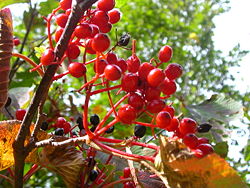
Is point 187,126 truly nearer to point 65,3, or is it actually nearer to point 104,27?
point 104,27

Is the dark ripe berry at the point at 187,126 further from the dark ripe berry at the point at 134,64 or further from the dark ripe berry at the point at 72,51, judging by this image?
the dark ripe berry at the point at 72,51

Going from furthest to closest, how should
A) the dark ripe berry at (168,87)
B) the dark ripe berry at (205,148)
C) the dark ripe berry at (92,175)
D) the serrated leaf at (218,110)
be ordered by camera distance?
the serrated leaf at (218,110) < the dark ripe berry at (92,175) < the dark ripe berry at (168,87) < the dark ripe berry at (205,148)

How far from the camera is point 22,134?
76cm

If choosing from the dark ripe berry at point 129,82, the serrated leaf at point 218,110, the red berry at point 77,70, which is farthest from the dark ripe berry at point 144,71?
the serrated leaf at point 218,110

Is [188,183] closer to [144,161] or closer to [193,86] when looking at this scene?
[144,161]

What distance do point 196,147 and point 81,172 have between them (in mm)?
403

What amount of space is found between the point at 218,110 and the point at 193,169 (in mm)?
1097

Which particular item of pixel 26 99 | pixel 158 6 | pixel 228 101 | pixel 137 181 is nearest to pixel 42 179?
pixel 26 99

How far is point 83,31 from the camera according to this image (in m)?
0.76

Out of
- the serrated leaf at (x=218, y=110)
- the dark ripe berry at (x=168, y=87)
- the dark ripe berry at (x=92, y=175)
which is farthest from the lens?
the serrated leaf at (x=218, y=110)

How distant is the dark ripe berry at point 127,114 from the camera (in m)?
0.75

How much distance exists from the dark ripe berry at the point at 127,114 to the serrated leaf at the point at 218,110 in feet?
3.13

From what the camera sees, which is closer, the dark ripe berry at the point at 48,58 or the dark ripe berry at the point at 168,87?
the dark ripe berry at the point at 48,58

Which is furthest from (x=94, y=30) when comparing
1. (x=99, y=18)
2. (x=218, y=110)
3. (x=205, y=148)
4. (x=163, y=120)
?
(x=218, y=110)
